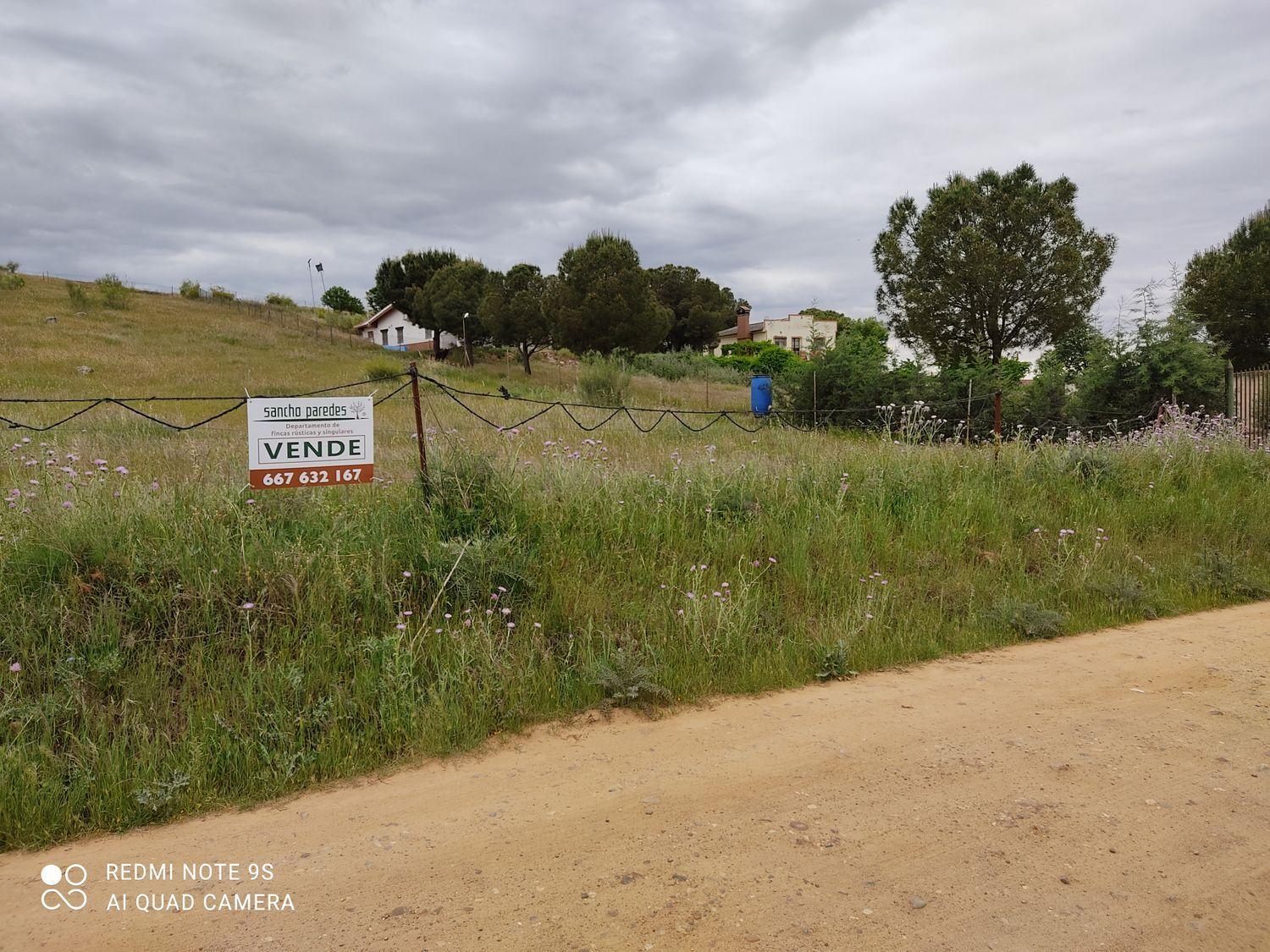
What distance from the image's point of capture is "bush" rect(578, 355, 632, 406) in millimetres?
22047

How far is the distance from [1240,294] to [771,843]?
38473mm

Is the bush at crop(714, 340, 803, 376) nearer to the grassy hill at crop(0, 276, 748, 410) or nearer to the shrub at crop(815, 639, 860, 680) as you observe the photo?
the grassy hill at crop(0, 276, 748, 410)

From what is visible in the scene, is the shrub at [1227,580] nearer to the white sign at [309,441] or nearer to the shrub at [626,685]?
the shrub at [626,685]

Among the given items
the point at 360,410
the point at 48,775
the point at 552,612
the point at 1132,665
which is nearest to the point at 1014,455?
the point at 1132,665

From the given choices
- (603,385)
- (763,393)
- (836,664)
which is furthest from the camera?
(603,385)

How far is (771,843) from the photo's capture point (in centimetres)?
297

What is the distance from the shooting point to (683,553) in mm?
6332

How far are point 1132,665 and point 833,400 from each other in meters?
15.1

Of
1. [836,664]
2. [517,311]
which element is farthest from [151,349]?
[836,664]

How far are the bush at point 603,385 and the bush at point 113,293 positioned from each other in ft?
133

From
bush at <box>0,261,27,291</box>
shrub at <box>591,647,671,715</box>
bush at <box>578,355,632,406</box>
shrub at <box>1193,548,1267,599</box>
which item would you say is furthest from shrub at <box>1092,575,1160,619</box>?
bush at <box>0,261,27,291</box>

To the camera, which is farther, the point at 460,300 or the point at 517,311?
the point at 460,300

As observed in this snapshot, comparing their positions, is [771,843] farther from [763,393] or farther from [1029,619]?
[763,393]

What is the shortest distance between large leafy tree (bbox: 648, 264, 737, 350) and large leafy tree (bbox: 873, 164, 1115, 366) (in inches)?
1858
